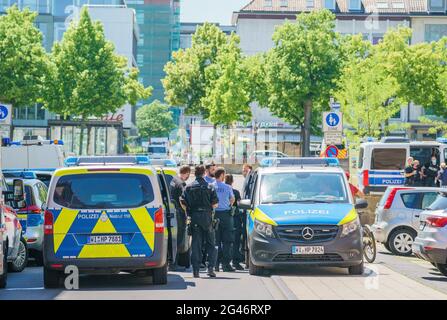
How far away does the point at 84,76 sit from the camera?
7169 cm

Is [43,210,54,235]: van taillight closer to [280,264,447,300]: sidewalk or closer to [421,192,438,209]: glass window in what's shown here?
[280,264,447,300]: sidewalk

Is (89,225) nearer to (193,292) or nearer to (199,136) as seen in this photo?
(193,292)

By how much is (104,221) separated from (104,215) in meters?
0.09

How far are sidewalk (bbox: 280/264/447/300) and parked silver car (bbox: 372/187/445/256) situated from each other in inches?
200

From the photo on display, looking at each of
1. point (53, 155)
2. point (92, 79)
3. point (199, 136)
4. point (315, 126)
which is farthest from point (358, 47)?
point (53, 155)

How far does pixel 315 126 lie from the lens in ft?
266

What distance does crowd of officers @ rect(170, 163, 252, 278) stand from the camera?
707 inches

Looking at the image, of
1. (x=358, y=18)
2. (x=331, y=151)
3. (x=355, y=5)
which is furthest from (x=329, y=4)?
(x=331, y=151)

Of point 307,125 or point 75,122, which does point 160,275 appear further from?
point 75,122

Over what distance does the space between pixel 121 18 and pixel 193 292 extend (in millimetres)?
99461

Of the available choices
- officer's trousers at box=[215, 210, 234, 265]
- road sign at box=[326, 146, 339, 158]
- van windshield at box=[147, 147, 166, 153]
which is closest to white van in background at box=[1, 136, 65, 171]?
road sign at box=[326, 146, 339, 158]

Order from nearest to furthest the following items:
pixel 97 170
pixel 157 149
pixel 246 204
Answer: pixel 97 170
pixel 246 204
pixel 157 149

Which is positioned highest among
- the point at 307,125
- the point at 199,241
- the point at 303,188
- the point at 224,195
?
the point at 307,125

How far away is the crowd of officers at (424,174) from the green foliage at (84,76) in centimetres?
3804
